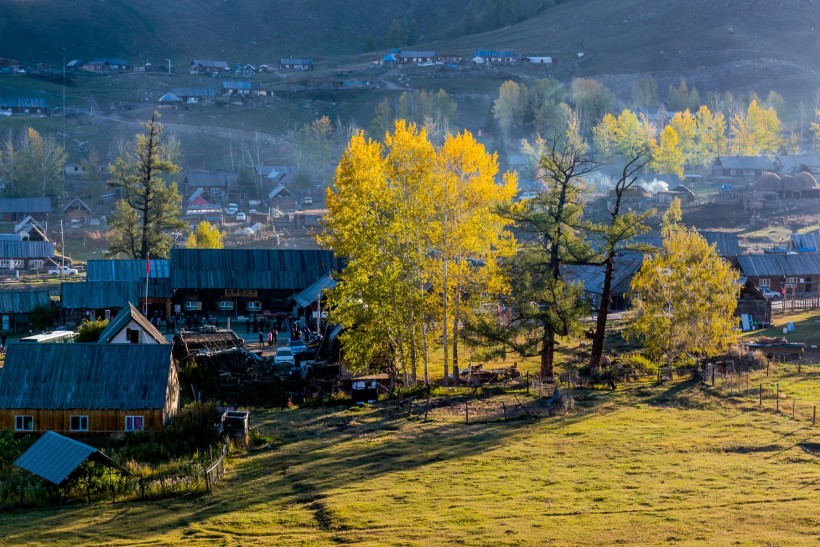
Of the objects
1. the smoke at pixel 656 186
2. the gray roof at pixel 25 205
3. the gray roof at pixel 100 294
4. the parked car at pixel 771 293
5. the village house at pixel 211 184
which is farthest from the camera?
the village house at pixel 211 184

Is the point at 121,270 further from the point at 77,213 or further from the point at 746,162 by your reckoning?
the point at 746,162

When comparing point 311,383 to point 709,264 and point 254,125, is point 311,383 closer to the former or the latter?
point 709,264

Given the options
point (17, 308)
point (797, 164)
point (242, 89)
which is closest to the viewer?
point (17, 308)

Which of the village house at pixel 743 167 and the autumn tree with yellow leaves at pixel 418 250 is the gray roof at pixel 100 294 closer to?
the autumn tree with yellow leaves at pixel 418 250

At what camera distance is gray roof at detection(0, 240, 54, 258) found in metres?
87.1

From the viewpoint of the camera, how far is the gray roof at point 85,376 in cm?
3878

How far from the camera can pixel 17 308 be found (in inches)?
2443

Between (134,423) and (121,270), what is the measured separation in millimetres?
29780

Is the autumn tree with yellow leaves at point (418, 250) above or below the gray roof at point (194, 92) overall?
below

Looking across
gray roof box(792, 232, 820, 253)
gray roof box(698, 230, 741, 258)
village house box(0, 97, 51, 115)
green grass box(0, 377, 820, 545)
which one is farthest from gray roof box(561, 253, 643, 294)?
village house box(0, 97, 51, 115)

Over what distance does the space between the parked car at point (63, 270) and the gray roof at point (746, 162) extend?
80967 millimetres

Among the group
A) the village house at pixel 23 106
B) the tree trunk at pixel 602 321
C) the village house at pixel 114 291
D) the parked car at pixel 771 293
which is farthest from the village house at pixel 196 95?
the tree trunk at pixel 602 321

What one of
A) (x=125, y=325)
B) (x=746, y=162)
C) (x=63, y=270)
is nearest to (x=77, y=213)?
(x=63, y=270)

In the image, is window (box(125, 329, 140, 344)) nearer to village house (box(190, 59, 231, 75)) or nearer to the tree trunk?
the tree trunk
